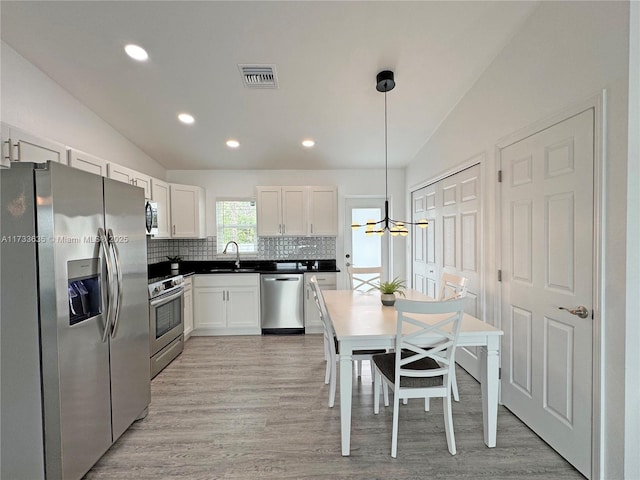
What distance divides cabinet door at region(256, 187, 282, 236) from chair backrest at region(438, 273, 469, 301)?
7.94ft

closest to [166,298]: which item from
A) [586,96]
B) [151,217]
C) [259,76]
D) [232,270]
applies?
[151,217]

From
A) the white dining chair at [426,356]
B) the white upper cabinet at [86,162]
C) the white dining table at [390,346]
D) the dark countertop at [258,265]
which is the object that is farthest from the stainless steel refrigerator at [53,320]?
the dark countertop at [258,265]

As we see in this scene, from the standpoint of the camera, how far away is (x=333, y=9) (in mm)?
2055

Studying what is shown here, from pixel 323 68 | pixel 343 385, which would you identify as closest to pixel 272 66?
pixel 323 68

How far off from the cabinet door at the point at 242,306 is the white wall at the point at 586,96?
292 centimetres

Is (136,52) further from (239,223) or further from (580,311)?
(580,311)

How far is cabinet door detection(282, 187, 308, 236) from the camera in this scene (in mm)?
4469

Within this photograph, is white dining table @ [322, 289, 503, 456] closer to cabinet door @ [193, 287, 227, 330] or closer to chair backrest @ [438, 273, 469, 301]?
chair backrest @ [438, 273, 469, 301]

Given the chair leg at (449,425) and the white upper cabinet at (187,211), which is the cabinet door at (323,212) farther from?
the chair leg at (449,425)

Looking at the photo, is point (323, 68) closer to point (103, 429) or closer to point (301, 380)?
point (301, 380)

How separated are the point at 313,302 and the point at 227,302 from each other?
1199 mm

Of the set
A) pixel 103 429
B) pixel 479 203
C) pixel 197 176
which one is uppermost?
pixel 197 176

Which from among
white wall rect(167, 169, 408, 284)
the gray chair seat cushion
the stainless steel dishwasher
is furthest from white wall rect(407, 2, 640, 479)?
the stainless steel dishwasher

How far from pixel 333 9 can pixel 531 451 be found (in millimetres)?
3163
